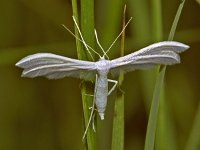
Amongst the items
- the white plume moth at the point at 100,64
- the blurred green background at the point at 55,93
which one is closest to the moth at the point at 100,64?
the white plume moth at the point at 100,64

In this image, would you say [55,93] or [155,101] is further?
[55,93]

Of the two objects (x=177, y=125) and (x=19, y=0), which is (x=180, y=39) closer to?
(x=177, y=125)

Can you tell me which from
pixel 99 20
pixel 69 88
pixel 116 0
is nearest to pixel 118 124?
pixel 116 0

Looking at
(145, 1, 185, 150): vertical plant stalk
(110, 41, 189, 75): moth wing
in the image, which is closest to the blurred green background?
(110, 41, 189, 75): moth wing

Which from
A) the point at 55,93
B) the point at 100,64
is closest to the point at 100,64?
the point at 100,64

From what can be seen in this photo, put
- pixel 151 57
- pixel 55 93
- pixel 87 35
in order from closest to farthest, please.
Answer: pixel 87 35 < pixel 151 57 < pixel 55 93

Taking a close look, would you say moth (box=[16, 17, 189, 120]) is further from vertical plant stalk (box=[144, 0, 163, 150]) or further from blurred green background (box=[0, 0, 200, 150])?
blurred green background (box=[0, 0, 200, 150])

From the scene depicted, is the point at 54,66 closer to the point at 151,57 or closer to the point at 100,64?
the point at 100,64
